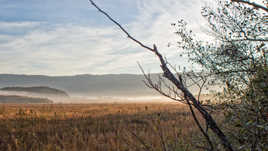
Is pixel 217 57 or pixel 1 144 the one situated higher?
pixel 217 57

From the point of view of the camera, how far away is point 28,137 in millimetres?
7938

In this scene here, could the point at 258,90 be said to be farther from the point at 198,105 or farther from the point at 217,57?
the point at 217,57

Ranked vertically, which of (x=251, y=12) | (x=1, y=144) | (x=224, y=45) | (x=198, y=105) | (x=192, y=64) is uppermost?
(x=251, y=12)

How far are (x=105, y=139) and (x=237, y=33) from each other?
191 inches

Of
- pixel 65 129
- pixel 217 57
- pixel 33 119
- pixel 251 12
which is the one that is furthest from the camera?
pixel 33 119

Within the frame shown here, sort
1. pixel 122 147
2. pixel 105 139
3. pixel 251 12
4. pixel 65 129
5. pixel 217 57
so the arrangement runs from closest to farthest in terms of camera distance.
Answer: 1. pixel 251 12
2. pixel 217 57
3. pixel 122 147
4. pixel 105 139
5. pixel 65 129

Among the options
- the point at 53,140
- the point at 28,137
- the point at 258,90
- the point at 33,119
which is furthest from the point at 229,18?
the point at 33,119

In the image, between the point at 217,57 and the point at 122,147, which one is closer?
the point at 217,57

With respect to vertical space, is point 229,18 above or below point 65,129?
above

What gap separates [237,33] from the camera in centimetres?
554

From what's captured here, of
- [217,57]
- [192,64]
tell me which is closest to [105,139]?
[192,64]

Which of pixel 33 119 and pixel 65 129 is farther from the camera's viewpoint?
pixel 33 119

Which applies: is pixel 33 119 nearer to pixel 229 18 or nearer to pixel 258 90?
pixel 229 18

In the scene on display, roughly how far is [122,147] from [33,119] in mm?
7407
